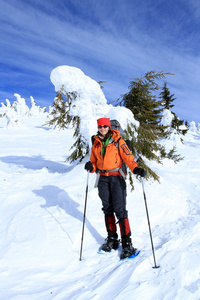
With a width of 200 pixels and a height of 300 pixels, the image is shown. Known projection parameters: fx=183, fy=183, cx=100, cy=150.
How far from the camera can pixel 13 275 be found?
293 centimetres

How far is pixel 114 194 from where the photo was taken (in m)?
3.55

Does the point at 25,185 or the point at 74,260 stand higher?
the point at 25,185

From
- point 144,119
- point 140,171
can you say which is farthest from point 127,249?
Result: point 144,119

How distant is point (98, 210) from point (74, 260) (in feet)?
6.59

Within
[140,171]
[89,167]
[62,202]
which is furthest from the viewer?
[62,202]

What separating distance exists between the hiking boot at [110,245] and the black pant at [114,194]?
516 mm

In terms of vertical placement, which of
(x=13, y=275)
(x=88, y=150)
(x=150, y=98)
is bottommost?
(x=13, y=275)

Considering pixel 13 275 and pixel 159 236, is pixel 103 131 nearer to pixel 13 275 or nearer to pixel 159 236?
pixel 159 236

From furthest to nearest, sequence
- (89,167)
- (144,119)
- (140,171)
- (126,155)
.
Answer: (144,119) → (89,167) → (126,155) → (140,171)

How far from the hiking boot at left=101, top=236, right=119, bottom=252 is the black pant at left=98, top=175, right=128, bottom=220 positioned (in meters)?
0.52

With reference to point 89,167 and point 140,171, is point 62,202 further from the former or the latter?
point 140,171

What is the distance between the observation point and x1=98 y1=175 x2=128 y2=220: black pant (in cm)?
352

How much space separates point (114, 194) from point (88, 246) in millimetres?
1274

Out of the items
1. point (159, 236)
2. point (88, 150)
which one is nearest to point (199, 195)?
point (159, 236)
